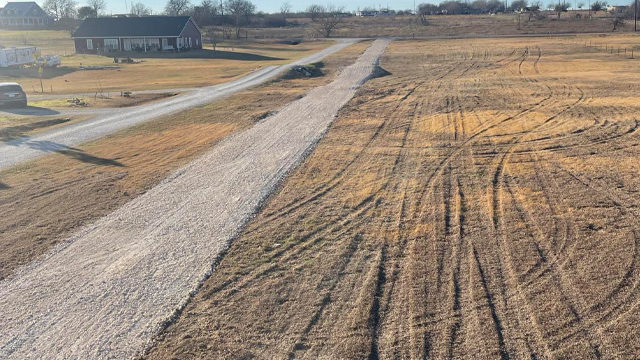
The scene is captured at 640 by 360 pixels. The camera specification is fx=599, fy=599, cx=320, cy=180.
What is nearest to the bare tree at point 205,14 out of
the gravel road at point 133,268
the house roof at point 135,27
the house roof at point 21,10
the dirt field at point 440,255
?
the house roof at point 21,10

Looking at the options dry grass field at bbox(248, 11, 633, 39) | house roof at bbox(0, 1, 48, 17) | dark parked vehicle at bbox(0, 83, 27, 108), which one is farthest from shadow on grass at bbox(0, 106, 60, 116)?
house roof at bbox(0, 1, 48, 17)

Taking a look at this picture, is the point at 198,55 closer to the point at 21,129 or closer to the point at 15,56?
the point at 15,56

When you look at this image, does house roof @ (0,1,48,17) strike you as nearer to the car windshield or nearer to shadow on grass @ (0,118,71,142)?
the car windshield

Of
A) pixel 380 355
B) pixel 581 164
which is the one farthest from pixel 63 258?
pixel 581 164

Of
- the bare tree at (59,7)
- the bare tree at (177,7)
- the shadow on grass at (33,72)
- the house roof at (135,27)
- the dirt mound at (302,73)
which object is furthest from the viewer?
the bare tree at (59,7)

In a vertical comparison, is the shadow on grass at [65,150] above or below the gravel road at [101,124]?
below

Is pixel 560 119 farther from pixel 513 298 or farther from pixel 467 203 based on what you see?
pixel 513 298

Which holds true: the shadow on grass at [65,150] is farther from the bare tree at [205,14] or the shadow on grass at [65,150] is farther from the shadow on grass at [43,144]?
the bare tree at [205,14]
